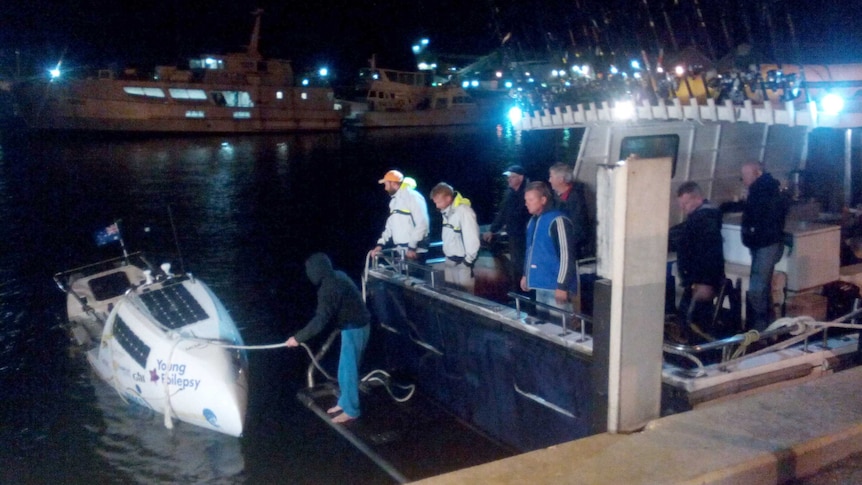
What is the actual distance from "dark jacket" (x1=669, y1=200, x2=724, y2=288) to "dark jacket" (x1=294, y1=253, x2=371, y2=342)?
332cm

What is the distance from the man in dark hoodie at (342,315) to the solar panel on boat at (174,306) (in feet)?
7.96

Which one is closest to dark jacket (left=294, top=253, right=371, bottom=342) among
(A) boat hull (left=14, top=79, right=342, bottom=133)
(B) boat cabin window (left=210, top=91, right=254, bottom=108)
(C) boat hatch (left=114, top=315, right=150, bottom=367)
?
(C) boat hatch (left=114, top=315, right=150, bottom=367)

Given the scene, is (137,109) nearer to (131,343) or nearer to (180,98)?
(180,98)

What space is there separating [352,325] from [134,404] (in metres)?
4.51

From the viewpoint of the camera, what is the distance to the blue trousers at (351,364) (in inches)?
305

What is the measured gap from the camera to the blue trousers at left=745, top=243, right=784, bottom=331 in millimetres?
6355

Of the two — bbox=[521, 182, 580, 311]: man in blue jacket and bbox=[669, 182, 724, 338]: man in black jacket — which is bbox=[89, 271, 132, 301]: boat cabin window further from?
bbox=[669, 182, 724, 338]: man in black jacket

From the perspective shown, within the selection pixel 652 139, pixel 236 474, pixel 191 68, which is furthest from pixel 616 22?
pixel 191 68

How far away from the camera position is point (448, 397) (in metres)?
8.45

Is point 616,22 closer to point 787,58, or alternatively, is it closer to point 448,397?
point 787,58

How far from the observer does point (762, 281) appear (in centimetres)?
643

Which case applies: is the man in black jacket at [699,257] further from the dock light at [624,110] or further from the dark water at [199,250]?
the dark water at [199,250]

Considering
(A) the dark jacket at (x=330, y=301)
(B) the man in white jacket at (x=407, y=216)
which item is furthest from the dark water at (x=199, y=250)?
(B) the man in white jacket at (x=407, y=216)

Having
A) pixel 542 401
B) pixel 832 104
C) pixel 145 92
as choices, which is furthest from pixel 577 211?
pixel 145 92
